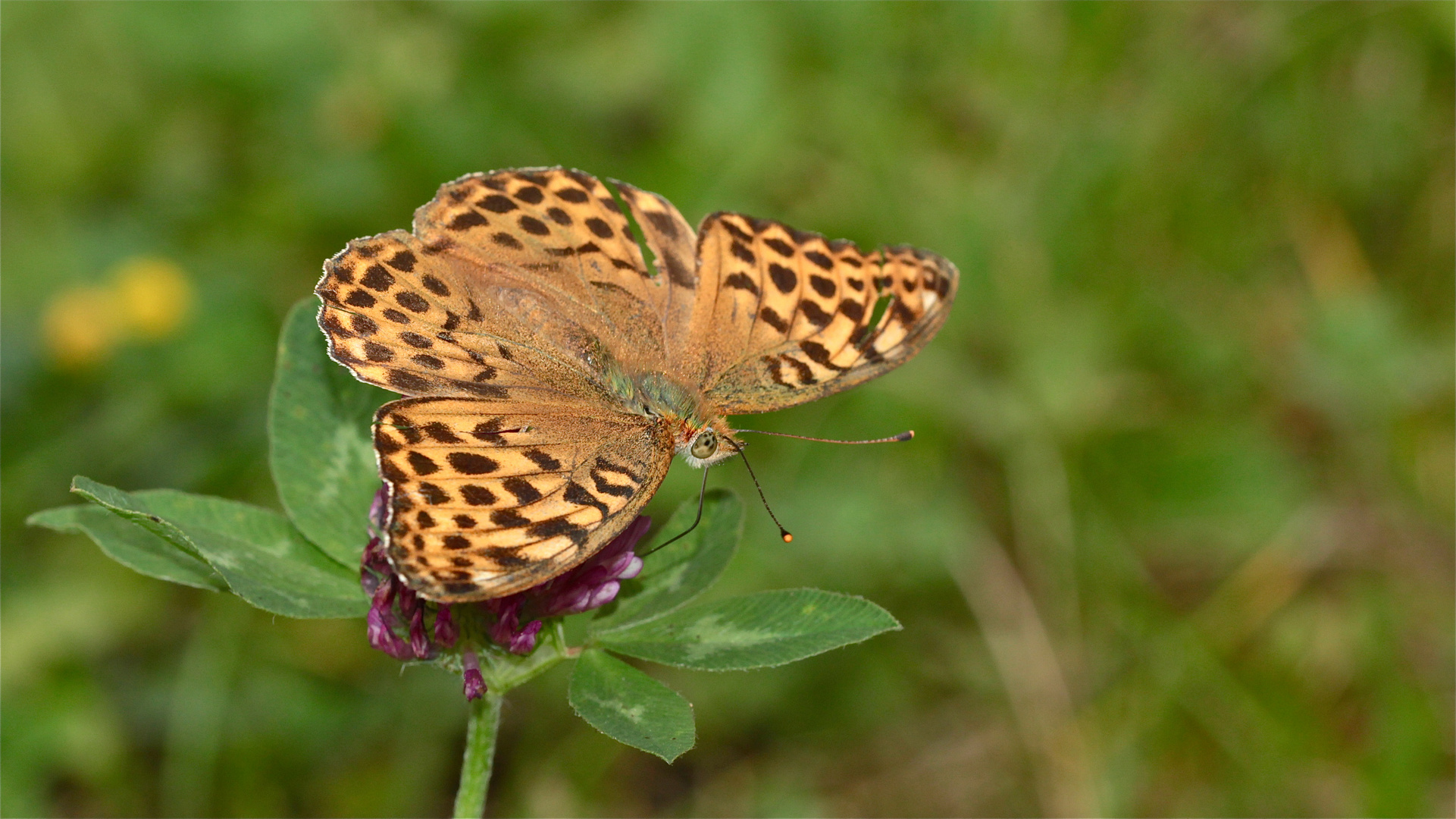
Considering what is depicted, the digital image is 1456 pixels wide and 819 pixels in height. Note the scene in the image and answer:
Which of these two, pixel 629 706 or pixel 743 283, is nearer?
pixel 629 706

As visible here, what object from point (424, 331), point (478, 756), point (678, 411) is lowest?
point (478, 756)

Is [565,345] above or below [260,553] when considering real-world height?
above

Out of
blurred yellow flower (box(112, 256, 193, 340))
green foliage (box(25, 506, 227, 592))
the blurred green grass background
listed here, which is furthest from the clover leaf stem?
blurred yellow flower (box(112, 256, 193, 340))

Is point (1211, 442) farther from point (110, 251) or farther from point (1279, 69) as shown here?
point (110, 251)

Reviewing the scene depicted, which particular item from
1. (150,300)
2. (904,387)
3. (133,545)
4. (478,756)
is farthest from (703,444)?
(150,300)

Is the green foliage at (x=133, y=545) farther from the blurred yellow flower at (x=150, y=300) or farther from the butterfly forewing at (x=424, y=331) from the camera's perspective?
the blurred yellow flower at (x=150, y=300)

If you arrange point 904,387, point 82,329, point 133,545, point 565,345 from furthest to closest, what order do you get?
point 904,387 < point 82,329 < point 565,345 < point 133,545

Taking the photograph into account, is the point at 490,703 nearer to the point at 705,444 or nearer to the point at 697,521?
the point at 697,521

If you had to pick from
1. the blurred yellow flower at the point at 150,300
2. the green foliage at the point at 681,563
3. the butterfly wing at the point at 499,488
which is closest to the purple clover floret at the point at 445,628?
the butterfly wing at the point at 499,488
